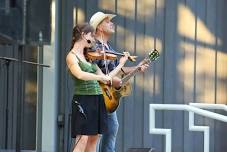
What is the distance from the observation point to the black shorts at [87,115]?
20.9 ft

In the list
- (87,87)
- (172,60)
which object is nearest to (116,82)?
(87,87)

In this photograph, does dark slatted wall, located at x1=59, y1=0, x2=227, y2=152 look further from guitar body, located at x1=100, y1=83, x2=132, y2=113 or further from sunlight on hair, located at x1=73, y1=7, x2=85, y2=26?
guitar body, located at x1=100, y1=83, x2=132, y2=113

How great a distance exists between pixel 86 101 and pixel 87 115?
5.2 inches

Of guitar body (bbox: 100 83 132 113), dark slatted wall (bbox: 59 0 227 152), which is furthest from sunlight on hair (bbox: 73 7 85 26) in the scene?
guitar body (bbox: 100 83 132 113)

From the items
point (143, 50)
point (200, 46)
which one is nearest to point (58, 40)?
point (143, 50)

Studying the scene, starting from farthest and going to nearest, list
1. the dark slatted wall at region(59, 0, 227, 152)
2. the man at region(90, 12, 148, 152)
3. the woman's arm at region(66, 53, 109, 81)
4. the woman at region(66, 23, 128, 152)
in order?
the dark slatted wall at region(59, 0, 227, 152), the man at region(90, 12, 148, 152), the woman at region(66, 23, 128, 152), the woman's arm at region(66, 53, 109, 81)

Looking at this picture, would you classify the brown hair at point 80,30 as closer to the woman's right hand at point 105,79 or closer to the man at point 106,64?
the man at point 106,64

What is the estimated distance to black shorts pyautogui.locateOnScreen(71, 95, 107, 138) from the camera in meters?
6.36

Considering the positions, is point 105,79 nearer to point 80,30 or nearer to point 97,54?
point 97,54

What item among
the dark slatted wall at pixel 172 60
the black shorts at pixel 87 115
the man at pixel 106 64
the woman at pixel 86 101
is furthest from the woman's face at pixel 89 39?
the dark slatted wall at pixel 172 60

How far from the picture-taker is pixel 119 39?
891cm

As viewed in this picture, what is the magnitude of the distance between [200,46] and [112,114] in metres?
2.63

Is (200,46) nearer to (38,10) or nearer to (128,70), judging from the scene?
(128,70)

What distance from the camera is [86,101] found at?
Answer: 21.0ft
